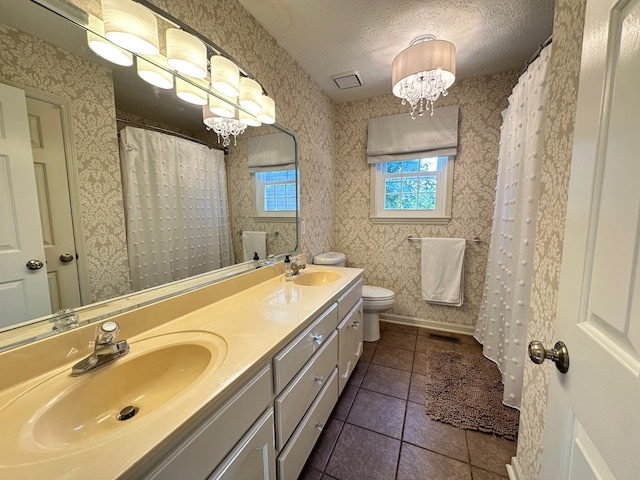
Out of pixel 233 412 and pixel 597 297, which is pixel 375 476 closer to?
pixel 233 412

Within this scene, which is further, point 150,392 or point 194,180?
point 194,180

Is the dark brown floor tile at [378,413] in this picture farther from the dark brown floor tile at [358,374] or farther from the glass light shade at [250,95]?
the glass light shade at [250,95]

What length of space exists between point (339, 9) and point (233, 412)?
6.54 feet

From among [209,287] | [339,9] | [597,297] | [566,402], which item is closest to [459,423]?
[566,402]

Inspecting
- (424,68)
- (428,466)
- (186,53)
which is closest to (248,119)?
(186,53)

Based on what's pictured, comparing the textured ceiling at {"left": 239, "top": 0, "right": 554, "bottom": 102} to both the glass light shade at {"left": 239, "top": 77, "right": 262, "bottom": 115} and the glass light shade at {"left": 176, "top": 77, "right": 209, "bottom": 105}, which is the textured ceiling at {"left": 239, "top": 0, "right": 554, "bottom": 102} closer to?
the glass light shade at {"left": 239, "top": 77, "right": 262, "bottom": 115}

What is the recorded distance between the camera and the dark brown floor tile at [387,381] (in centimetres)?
170

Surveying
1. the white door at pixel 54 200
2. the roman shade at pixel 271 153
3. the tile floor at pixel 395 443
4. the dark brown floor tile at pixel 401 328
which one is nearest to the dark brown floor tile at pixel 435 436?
the tile floor at pixel 395 443

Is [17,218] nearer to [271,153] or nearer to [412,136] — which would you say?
[271,153]

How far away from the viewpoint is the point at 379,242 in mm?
2678

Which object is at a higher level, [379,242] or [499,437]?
[379,242]

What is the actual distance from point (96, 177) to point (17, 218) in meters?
0.24

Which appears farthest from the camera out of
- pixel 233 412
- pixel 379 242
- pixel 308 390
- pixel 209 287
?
pixel 379 242

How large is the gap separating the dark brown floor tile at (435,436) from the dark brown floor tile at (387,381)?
0.61 ft
